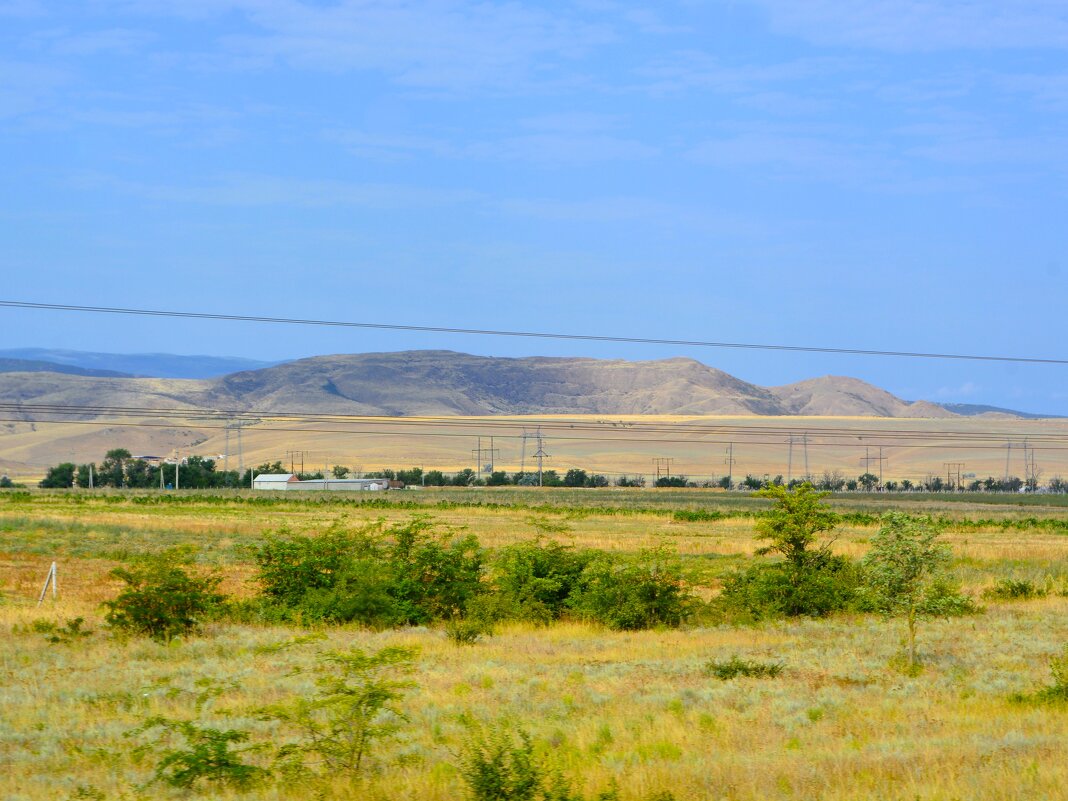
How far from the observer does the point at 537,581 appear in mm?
28844

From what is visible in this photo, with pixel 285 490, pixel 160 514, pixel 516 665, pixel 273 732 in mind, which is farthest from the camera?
pixel 285 490

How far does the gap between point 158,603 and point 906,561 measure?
1467cm

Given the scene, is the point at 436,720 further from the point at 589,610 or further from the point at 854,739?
the point at 589,610

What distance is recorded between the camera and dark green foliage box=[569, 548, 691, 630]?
26.9 m

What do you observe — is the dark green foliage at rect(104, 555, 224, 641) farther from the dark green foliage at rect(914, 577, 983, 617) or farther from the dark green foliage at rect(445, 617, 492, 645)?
the dark green foliage at rect(914, 577, 983, 617)

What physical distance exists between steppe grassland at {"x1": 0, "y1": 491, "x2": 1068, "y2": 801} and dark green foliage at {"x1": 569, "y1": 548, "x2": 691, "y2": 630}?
89 centimetres

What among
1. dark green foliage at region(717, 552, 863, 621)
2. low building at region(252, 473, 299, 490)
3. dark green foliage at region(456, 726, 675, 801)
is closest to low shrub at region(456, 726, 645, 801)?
dark green foliage at region(456, 726, 675, 801)

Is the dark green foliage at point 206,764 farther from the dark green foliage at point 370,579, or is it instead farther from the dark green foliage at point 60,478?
the dark green foliage at point 60,478

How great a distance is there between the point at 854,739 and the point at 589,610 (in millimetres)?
13995

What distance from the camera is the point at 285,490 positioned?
441 feet

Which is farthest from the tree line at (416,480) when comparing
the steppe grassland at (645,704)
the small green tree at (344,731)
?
the small green tree at (344,731)

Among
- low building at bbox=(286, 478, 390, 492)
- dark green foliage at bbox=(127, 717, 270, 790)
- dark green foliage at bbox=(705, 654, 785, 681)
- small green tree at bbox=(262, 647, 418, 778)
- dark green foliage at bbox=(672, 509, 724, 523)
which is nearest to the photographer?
dark green foliage at bbox=(127, 717, 270, 790)

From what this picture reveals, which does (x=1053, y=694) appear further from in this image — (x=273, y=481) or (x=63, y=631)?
(x=273, y=481)

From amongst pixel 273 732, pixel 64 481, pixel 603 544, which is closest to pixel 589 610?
pixel 273 732
